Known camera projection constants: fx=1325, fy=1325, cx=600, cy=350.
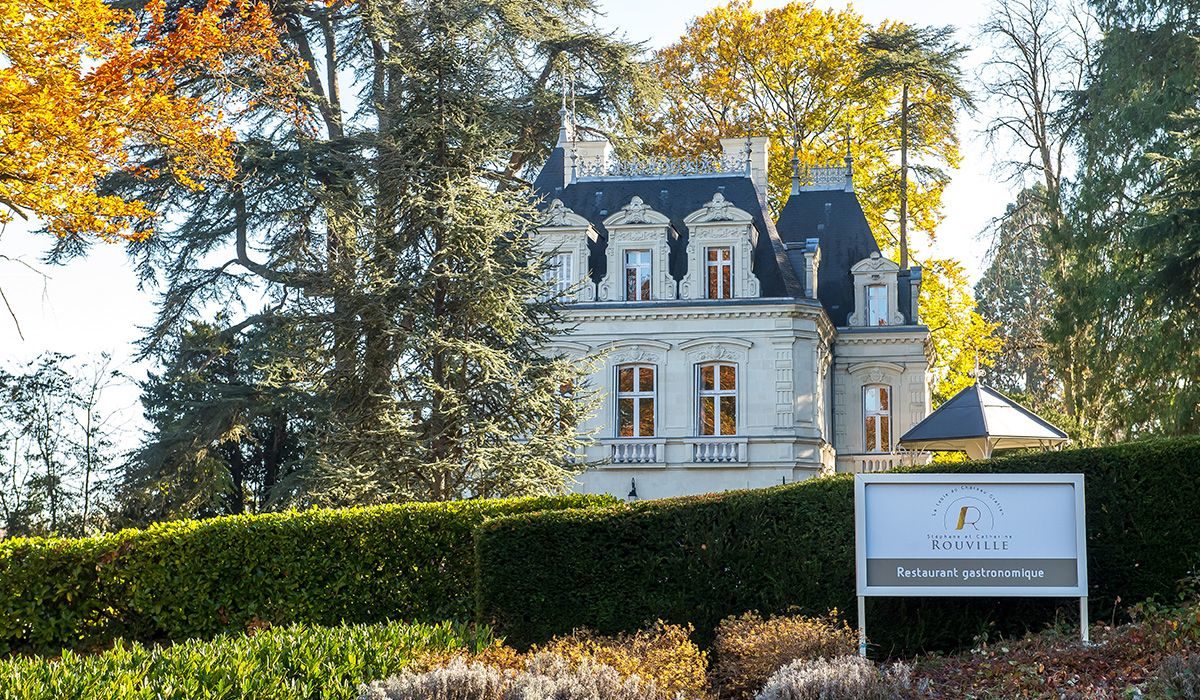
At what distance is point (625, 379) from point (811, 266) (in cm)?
475

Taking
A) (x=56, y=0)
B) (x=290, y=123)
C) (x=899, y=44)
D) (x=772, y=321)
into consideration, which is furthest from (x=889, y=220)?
(x=56, y=0)

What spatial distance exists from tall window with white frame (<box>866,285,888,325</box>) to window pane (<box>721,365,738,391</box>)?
428 centimetres

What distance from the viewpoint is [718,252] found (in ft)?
93.5

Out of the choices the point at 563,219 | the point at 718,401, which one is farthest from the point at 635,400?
the point at 563,219

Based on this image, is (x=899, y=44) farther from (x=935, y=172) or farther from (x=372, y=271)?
(x=372, y=271)

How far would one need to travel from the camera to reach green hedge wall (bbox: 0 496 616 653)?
12227 millimetres

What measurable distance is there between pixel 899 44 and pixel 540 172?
969cm

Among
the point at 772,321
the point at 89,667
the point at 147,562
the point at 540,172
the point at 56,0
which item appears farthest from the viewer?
the point at 540,172

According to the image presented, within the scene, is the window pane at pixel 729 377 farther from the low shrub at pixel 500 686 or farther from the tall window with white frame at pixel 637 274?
the low shrub at pixel 500 686

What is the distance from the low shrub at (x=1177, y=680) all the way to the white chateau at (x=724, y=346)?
1964 cm

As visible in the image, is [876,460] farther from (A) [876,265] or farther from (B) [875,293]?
(A) [876,265]

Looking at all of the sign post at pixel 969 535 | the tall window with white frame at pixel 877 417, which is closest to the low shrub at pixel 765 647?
the sign post at pixel 969 535

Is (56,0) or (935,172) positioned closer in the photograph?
(56,0)

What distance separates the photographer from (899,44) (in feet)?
109
